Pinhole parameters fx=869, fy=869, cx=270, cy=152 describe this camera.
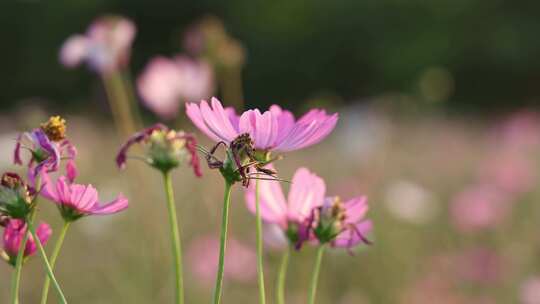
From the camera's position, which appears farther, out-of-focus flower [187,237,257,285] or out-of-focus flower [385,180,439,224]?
out-of-focus flower [385,180,439,224]

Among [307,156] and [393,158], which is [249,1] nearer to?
[307,156]

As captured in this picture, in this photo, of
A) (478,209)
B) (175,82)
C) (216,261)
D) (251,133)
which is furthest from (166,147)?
(478,209)

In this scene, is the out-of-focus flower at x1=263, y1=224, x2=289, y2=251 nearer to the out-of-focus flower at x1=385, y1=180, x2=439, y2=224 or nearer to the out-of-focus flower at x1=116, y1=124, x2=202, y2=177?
the out-of-focus flower at x1=116, y1=124, x2=202, y2=177

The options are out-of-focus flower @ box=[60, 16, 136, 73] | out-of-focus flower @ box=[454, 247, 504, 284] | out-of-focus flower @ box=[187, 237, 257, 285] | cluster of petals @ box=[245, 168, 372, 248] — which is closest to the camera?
cluster of petals @ box=[245, 168, 372, 248]

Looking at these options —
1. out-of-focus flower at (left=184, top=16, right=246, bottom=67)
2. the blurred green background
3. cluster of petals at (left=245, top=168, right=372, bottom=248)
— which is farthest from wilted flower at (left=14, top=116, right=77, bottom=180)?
out-of-focus flower at (left=184, top=16, right=246, bottom=67)

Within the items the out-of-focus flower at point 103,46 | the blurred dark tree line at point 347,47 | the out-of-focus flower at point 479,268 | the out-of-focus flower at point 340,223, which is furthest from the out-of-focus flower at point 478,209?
the blurred dark tree line at point 347,47

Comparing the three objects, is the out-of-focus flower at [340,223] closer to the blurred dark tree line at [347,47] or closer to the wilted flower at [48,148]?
the wilted flower at [48,148]
